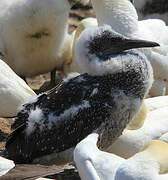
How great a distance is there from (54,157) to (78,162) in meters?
1.07

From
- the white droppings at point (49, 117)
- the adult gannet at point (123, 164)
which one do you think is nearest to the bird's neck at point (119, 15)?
the white droppings at point (49, 117)

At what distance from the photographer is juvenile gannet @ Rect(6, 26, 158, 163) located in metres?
7.43

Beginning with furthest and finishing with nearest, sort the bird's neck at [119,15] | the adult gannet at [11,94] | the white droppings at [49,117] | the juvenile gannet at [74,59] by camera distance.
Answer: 1. the juvenile gannet at [74,59]
2. the bird's neck at [119,15]
3. the adult gannet at [11,94]
4. the white droppings at [49,117]

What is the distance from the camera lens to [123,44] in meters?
7.65

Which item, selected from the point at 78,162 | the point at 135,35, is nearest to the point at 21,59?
the point at 135,35

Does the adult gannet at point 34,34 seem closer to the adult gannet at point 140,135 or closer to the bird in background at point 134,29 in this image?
the bird in background at point 134,29

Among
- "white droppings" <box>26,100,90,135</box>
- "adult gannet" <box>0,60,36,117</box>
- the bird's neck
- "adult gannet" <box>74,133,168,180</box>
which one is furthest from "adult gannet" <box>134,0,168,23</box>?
"adult gannet" <box>74,133,168,180</box>

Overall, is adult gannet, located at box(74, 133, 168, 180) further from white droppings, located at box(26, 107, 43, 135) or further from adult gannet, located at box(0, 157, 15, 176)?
white droppings, located at box(26, 107, 43, 135)

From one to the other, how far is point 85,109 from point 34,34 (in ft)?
8.00

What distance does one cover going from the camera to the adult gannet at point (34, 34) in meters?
9.62

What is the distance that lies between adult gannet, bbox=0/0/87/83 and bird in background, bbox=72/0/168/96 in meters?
0.43

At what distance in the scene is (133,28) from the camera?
9.20 meters

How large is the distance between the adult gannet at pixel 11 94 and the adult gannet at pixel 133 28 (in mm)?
1131

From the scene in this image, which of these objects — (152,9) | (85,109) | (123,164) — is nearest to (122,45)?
(85,109)
